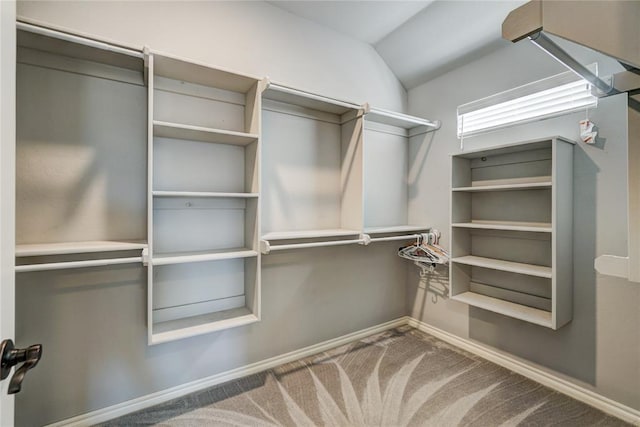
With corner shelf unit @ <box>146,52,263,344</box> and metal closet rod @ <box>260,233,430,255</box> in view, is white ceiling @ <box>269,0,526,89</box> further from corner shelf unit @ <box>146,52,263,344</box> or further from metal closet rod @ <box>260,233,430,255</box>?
metal closet rod @ <box>260,233,430,255</box>

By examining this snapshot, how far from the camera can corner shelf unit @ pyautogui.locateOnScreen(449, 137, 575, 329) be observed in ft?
6.12

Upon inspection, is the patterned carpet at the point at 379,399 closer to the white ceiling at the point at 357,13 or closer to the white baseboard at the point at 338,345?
the white baseboard at the point at 338,345

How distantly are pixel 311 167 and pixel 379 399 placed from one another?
5.74 feet

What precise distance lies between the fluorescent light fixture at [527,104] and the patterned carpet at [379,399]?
1.92 m

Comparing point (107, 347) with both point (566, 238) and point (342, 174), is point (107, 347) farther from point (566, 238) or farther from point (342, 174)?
point (566, 238)

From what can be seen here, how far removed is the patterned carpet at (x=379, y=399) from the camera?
1729 mm

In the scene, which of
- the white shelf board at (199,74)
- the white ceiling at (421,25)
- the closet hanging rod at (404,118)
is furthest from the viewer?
the closet hanging rod at (404,118)

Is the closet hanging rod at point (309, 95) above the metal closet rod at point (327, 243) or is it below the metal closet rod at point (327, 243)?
above

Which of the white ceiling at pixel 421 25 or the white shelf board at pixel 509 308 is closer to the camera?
the white shelf board at pixel 509 308

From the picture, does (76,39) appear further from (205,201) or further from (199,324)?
(199,324)

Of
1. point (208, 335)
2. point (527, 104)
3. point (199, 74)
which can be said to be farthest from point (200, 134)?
point (527, 104)

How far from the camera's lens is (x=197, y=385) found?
1976mm

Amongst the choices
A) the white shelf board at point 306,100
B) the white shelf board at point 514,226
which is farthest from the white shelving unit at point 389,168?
the white shelf board at point 514,226

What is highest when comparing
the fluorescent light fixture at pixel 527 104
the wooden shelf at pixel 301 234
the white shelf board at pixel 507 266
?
the fluorescent light fixture at pixel 527 104
